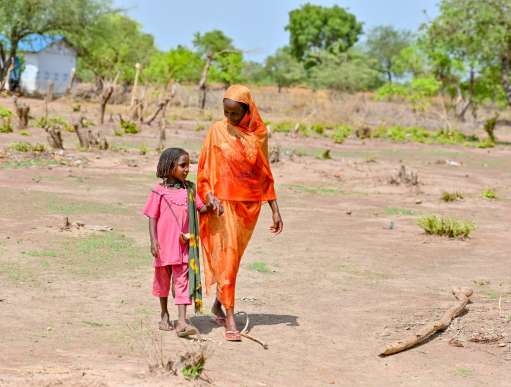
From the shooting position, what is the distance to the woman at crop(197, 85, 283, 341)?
231 inches

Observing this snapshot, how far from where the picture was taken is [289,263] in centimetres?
932

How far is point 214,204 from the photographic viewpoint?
5.81 metres

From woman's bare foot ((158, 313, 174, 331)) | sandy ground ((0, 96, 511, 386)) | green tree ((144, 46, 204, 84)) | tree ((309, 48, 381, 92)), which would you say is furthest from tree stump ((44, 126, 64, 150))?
tree ((309, 48, 381, 92))

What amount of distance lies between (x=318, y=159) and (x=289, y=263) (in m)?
13.1

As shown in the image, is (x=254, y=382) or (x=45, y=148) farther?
(x=45, y=148)

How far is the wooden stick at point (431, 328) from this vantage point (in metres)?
5.97

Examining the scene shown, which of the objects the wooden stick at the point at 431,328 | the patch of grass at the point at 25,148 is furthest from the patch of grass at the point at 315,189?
the wooden stick at the point at 431,328

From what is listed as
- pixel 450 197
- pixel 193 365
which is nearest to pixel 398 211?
pixel 450 197

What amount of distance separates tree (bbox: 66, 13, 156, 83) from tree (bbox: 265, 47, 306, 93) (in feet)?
37.9

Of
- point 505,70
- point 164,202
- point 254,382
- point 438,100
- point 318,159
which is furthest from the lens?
point 438,100

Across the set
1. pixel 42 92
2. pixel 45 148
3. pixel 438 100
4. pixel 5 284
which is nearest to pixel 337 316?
pixel 5 284

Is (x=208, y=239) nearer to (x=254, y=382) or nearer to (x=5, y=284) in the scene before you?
(x=254, y=382)

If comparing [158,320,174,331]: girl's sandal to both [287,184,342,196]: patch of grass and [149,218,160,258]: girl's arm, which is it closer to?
[149,218,160,258]: girl's arm

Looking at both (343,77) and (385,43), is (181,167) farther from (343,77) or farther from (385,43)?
(385,43)
